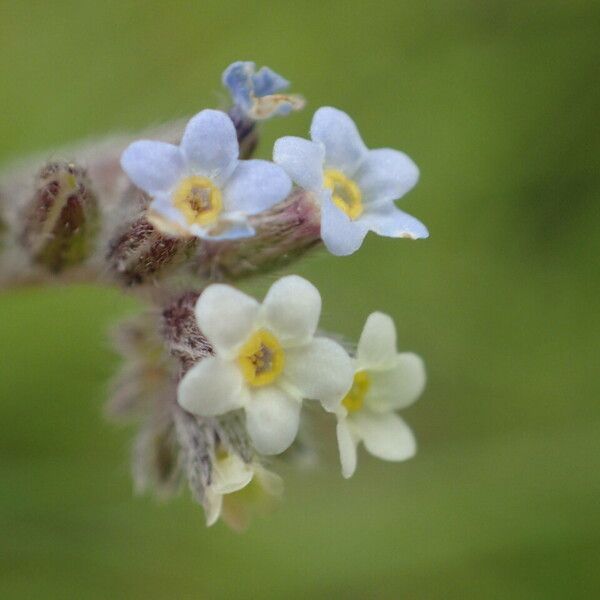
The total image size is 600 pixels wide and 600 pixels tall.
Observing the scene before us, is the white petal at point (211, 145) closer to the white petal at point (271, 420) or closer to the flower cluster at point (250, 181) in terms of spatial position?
the flower cluster at point (250, 181)

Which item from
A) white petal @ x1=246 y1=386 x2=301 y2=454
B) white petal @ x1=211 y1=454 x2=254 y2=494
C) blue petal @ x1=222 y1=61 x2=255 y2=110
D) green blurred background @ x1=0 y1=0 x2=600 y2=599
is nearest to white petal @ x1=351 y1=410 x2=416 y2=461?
white petal @ x1=211 y1=454 x2=254 y2=494

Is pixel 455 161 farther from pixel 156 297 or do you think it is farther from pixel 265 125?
pixel 156 297

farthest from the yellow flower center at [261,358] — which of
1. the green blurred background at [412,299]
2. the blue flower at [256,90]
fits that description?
the green blurred background at [412,299]

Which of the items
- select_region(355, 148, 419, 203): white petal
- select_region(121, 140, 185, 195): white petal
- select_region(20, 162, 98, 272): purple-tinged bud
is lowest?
select_region(121, 140, 185, 195): white petal

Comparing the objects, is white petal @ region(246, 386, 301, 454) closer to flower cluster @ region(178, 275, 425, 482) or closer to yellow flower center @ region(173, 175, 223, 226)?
flower cluster @ region(178, 275, 425, 482)

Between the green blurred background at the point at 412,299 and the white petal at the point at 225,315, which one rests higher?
the green blurred background at the point at 412,299

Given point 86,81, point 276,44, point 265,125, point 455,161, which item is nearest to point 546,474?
point 455,161
